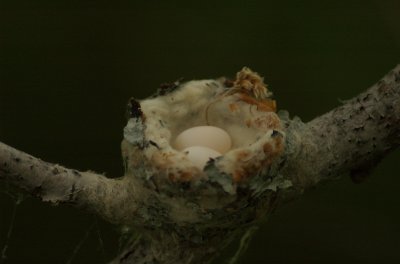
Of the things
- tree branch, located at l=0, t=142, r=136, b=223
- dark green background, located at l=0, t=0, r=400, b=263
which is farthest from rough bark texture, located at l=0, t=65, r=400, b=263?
dark green background, located at l=0, t=0, r=400, b=263

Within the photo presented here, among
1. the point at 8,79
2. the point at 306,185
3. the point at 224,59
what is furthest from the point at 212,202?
the point at 8,79

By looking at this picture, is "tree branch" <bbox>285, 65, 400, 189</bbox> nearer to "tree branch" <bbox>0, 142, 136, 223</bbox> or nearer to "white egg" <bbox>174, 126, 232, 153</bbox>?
"white egg" <bbox>174, 126, 232, 153</bbox>

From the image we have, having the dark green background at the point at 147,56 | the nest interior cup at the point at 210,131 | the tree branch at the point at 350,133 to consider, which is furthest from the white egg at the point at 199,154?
the dark green background at the point at 147,56

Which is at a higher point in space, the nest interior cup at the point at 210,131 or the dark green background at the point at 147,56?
the dark green background at the point at 147,56

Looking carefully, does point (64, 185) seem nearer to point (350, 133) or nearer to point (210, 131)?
point (210, 131)

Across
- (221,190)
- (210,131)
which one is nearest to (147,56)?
(210,131)

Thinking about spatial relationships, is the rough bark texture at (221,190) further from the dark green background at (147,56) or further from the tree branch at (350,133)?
the dark green background at (147,56)

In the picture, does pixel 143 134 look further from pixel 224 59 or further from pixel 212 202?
pixel 224 59
